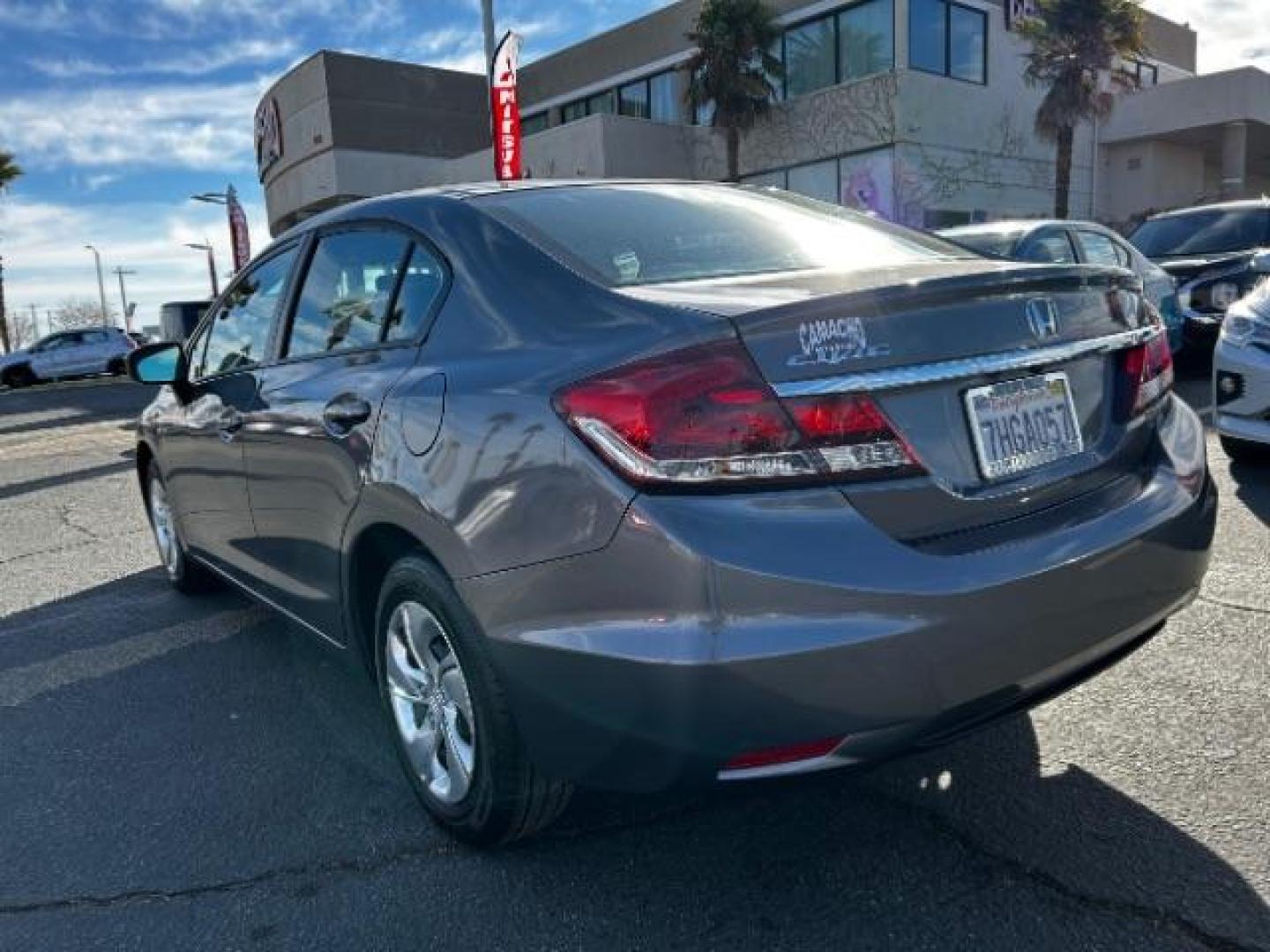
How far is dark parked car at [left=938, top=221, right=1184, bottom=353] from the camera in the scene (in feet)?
26.0

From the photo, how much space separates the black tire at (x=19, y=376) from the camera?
27016mm

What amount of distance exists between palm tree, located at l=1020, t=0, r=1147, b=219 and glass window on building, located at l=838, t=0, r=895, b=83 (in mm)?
4072

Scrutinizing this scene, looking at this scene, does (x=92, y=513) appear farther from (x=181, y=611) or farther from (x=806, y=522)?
(x=806, y=522)

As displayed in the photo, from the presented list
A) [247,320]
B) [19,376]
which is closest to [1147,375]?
[247,320]

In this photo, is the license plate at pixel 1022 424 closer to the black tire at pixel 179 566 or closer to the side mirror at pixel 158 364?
the side mirror at pixel 158 364

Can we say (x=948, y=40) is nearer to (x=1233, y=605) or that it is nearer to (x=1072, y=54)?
(x=1072, y=54)

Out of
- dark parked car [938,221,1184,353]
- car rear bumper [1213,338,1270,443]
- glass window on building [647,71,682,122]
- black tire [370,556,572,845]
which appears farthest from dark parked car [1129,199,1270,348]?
glass window on building [647,71,682,122]

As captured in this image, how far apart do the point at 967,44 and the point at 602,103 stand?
1173 cm

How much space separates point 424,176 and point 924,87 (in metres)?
19.4

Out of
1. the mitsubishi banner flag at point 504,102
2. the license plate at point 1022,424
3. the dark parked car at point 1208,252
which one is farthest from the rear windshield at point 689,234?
the mitsubishi banner flag at point 504,102

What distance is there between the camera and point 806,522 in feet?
6.19

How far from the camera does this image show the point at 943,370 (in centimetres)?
205

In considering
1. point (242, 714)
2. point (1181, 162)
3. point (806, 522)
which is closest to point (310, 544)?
point (242, 714)

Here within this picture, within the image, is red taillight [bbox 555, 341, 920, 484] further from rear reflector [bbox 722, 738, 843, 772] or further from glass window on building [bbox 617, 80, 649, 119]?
glass window on building [bbox 617, 80, 649, 119]
